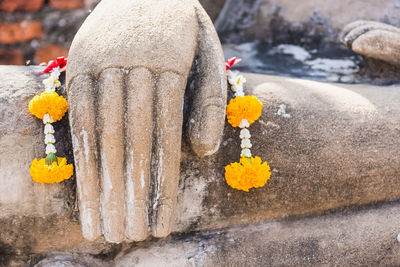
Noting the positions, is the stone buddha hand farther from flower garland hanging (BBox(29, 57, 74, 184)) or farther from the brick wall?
the brick wall

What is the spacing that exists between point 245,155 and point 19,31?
1.37m

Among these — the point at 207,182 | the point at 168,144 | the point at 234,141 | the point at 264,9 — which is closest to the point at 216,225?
the point at 207,182

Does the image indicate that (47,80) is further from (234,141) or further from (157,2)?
(234,141)

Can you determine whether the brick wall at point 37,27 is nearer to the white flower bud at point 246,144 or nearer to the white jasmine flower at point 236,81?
the white jasmine flower at point 236,81

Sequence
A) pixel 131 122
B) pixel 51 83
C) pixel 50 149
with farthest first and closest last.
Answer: pixel 51 83 < pixel 50 149 < pixel 131 122

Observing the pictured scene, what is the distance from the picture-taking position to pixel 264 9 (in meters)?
A: 2.09

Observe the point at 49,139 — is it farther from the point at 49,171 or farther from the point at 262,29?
the point at 262,29

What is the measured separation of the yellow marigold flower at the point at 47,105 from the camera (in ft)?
4.11

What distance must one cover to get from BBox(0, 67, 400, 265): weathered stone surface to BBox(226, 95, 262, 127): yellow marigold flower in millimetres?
44

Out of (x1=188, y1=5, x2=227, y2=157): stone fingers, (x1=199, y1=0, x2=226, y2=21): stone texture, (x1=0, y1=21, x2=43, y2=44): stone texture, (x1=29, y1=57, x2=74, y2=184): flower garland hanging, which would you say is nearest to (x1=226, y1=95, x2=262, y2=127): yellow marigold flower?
(x1=188, y1=5, x2=227, y2=157): stone fingers

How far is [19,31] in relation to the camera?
6.83 feet

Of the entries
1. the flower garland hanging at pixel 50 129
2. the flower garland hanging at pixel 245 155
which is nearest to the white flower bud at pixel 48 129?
the flower garland hanging at pixel 50 129

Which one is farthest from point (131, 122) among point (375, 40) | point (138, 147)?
point (375, 40)

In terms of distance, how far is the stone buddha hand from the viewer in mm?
1129
